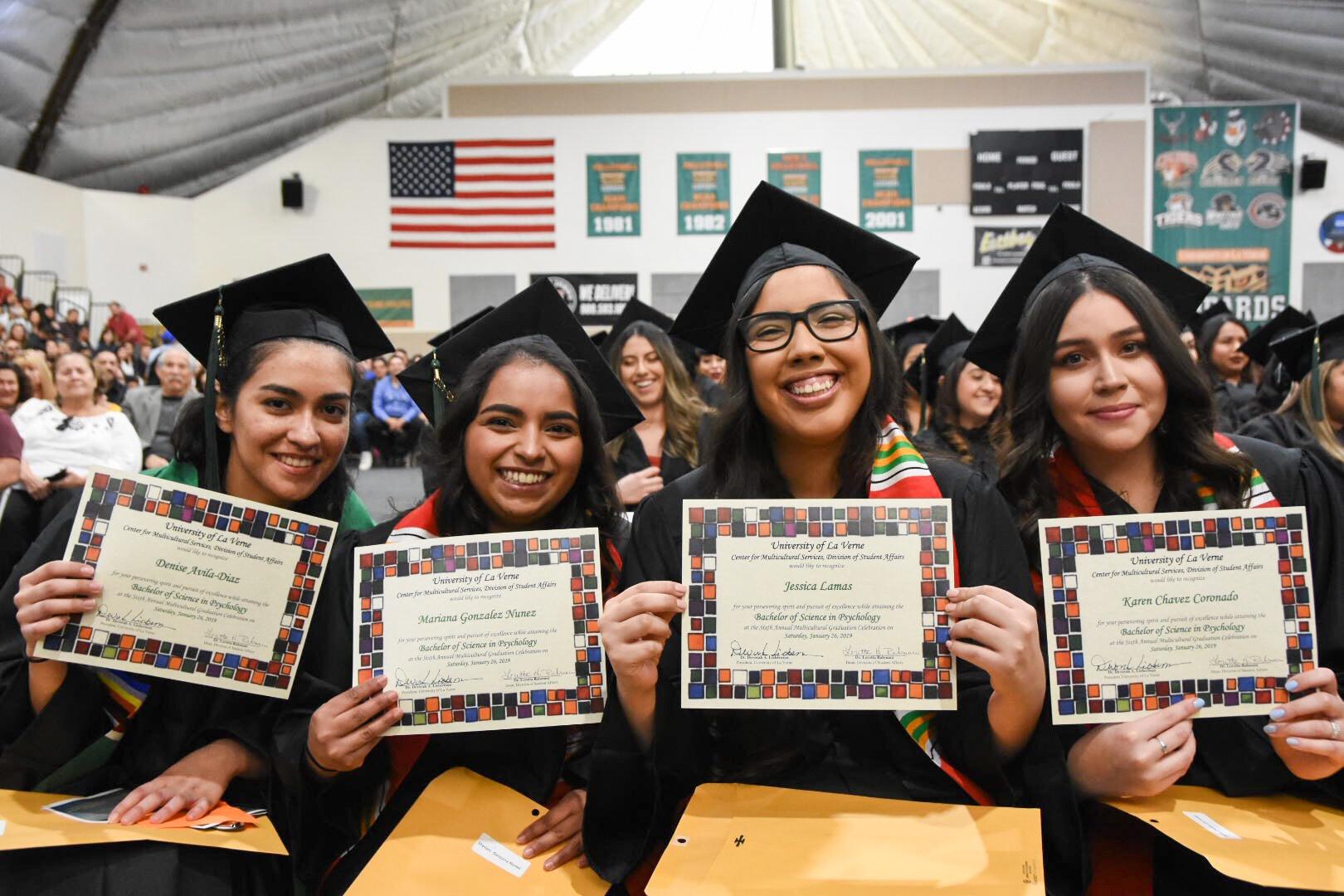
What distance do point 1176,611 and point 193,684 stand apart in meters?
2.07

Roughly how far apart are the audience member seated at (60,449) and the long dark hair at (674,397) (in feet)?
10.4

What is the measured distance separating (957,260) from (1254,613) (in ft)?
43.3

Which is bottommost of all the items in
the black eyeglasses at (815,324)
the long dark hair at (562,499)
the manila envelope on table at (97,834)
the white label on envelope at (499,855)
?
the white label on envelope at (499,855)

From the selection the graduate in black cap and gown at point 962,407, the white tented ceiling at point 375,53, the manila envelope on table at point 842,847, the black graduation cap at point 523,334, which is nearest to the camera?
the manila envelope on table at point 842,847

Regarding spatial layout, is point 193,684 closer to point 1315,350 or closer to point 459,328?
point 459,328

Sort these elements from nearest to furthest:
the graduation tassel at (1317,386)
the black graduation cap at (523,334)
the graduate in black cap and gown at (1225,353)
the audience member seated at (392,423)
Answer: the black graduation cap at (523,334) → the graduation tassel at (1317,386) → the graduate in black cap and gown at (1225,353) → the audience member seated at (392,423)

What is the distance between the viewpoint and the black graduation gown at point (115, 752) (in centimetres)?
168

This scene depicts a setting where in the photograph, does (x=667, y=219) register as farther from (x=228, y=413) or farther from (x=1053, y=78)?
(x=228, y=413)

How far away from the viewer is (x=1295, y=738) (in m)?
1.55

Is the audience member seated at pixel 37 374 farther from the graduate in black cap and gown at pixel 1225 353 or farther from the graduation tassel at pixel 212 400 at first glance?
the graduate in black cap and gown at pixel 1225 353

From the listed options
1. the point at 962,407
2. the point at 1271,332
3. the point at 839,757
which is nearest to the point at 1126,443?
the point at 839,757

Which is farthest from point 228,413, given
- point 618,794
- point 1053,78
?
point 1053,78

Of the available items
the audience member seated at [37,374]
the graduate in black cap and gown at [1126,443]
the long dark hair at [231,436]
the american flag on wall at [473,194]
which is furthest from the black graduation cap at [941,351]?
the american flag on wall at [473,194]

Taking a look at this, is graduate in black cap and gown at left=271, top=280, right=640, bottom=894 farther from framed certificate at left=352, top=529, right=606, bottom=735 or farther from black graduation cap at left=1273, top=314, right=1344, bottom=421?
black graduation cap at left=1273, top=314, right=1344, bottom=421
